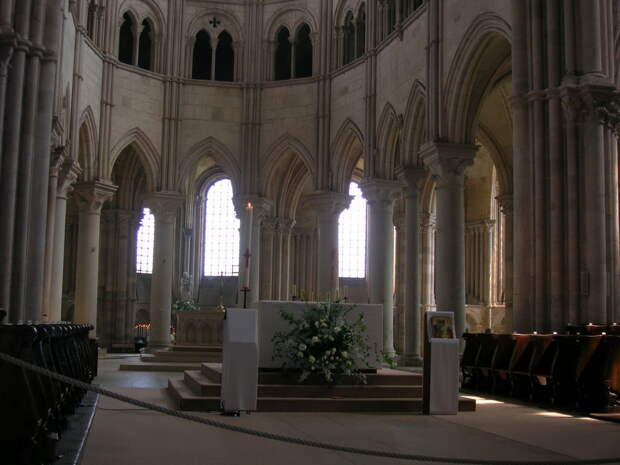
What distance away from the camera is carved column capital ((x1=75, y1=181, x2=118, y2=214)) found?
28.1 m

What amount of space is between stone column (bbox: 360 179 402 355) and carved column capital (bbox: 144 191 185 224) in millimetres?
7470

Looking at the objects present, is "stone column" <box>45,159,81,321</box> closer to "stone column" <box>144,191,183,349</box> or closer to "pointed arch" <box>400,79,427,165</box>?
"stone column" <box>144,191,183,349</box>

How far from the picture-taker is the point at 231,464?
6.48 meters

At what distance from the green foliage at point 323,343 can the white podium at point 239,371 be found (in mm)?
1041

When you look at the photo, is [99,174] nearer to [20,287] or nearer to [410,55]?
[410,55]

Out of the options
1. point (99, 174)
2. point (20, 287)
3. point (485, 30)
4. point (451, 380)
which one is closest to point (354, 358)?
point (451, 380)

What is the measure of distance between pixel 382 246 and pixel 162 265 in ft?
28.0

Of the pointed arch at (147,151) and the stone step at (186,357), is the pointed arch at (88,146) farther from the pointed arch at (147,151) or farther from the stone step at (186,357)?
the stone step at (186,357)

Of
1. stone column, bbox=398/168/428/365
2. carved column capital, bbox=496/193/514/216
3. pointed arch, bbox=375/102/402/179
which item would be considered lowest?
stone column, bbox=398/168/428/365

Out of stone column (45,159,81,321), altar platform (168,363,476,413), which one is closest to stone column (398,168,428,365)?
stone column (45,159,81,321)

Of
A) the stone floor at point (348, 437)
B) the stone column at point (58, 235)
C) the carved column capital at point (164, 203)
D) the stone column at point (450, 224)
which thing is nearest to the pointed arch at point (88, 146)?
the carved column capital at point (164, 203)

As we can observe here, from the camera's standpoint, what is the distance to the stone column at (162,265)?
29.6m

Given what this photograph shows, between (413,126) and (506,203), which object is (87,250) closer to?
(413,126)

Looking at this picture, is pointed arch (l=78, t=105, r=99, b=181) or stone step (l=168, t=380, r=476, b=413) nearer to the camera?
stone step (l=168, t=380, r=476, b=413)
